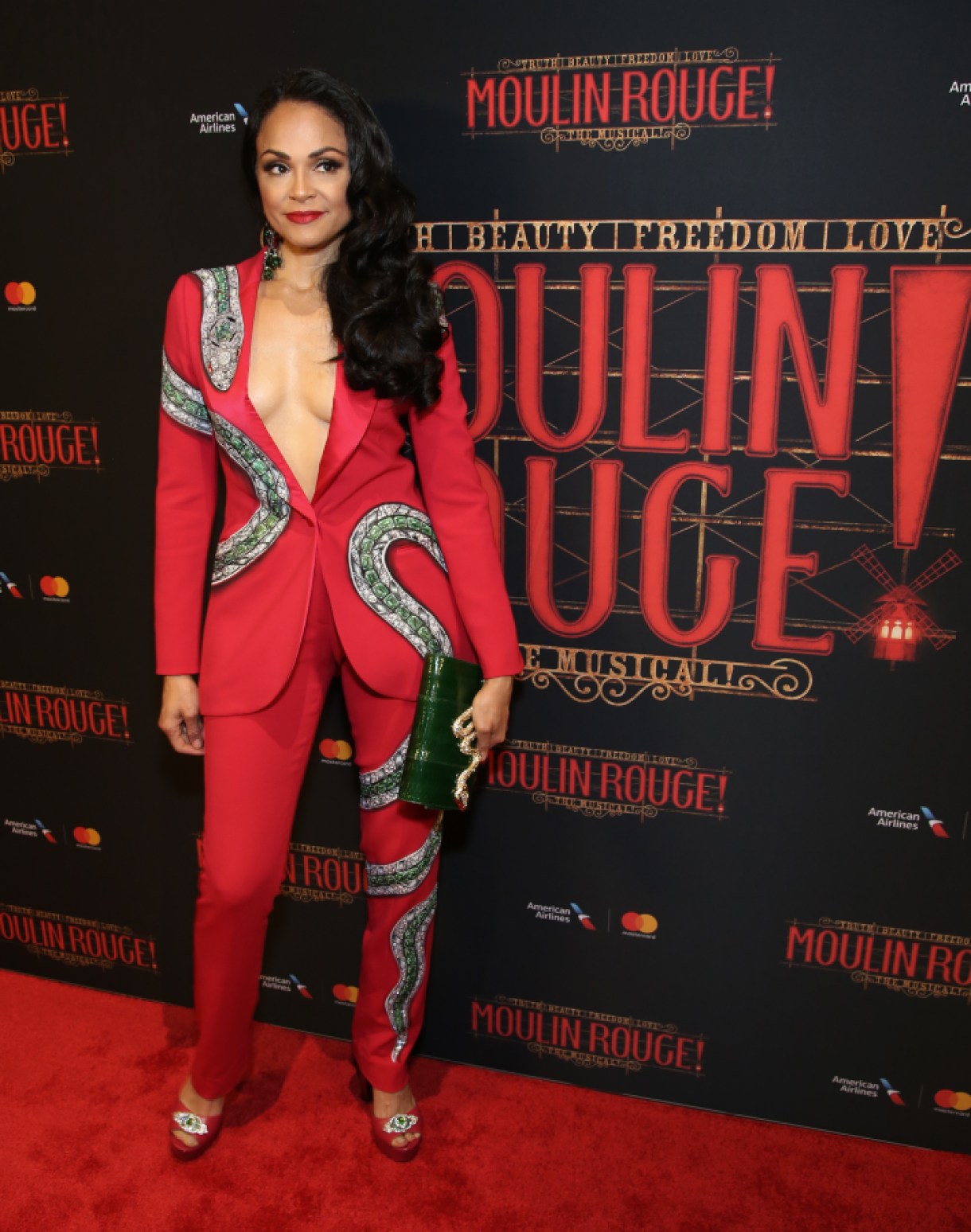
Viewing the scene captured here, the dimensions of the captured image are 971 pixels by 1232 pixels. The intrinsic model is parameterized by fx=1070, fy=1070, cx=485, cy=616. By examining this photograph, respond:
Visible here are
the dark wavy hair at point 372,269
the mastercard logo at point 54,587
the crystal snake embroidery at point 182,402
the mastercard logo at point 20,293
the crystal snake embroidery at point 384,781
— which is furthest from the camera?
the mastercard logo at point 54,587

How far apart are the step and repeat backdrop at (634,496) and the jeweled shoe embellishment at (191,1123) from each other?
1.52 feet

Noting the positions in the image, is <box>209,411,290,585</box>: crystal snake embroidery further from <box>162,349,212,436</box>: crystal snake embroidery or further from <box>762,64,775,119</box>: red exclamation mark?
<box>762,64,775,119</box>: red exclamation mark

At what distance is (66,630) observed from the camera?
256 cm

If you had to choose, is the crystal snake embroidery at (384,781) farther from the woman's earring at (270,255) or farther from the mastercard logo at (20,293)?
the mastercard logo at (20,293)

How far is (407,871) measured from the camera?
2176mm

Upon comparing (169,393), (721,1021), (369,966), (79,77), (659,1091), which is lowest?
(659,1091)

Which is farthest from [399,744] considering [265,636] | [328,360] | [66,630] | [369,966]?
[66,630]

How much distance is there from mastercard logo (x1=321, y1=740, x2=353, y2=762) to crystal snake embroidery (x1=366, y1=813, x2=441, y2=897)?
1.07ft

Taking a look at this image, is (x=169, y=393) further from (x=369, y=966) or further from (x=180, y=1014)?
(x=180, y=1014)

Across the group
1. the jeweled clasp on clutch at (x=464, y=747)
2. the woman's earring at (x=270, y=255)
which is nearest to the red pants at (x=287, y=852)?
the jeweled clasp on clutch at (x=464, y=747)

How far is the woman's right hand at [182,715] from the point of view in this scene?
2.11 m

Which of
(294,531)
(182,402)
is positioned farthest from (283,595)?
(182,402)

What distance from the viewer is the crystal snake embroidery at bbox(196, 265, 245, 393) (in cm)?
189

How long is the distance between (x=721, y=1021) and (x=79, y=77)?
7.99 ft
